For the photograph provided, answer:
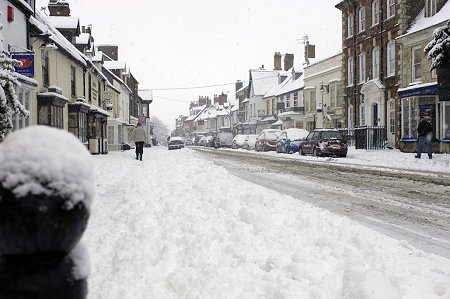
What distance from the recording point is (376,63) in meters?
29.6

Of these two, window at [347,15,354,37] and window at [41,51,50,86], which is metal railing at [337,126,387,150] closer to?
window at [347,15,354,37]

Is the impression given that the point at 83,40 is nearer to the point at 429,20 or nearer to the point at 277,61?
the point at 429,20

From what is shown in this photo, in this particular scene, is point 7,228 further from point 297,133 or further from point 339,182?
point 297,133

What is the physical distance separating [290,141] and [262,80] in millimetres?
38838

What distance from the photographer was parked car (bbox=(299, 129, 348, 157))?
70.6 ft

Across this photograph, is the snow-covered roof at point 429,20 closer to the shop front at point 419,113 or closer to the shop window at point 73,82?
the shop front at point 419,113

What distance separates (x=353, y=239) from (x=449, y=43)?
13.1 metres

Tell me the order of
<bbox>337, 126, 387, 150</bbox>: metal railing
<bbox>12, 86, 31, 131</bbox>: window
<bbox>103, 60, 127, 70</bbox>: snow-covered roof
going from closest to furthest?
<bbox>12, 86, 31, 131</bbox>: window → <bbox>337, 126, 387, 150</bbox>: metal railing → <bbox>103, 60, 127, 70</bbox>: snow-covered roof

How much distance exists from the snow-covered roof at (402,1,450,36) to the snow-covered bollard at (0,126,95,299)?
24.8 meters

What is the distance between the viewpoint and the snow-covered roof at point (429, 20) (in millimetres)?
22469

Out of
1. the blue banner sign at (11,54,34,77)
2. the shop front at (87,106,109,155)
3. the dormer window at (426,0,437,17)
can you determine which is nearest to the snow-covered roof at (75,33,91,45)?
the shop front at (87,106,109,155)

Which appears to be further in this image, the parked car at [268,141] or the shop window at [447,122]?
the parked car at [268,141]

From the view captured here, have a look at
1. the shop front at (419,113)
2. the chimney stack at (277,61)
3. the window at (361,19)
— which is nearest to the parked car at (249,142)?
the window at (361,19)

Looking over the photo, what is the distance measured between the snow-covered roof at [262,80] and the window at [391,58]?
36.1 metres
